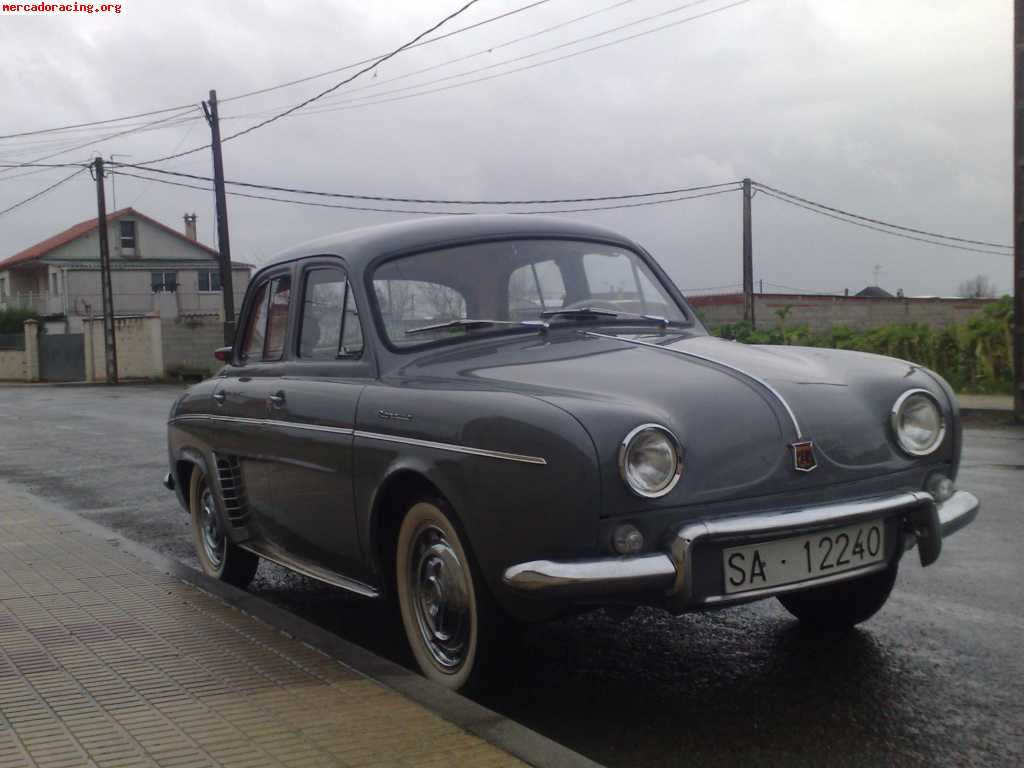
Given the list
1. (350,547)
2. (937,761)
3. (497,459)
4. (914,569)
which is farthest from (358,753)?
(914,569)

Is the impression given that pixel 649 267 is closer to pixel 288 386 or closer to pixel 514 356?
pixel 514 356

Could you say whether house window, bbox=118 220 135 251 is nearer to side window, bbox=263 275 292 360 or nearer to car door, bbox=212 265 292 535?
car door, bbox=212 265 292 535

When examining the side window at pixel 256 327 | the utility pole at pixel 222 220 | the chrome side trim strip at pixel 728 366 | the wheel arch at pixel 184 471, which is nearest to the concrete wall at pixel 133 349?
the utility pole at pixel 222 220

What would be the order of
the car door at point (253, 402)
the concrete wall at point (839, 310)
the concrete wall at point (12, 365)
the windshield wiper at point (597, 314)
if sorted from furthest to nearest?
the concrete wall at point (12, 365)
the concrete wall at point (839, 310)
the car door at point (253, 402)
the windshield wiper at point (597, 314)

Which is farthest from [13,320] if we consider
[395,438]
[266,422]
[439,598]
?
[439,598]

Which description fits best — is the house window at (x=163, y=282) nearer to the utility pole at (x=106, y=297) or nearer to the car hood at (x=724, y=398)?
the utility pole at (x=106, y=297)

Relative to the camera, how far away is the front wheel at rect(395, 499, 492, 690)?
395cm

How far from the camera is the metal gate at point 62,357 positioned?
4719 cm

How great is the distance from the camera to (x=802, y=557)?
148 inches

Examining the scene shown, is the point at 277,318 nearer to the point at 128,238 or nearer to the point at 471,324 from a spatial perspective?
the point at 471,324

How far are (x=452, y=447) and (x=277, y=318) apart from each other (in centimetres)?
207

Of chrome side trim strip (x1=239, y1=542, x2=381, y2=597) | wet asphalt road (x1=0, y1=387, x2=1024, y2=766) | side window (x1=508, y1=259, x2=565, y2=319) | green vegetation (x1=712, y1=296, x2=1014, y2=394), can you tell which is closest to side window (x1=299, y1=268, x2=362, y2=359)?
side window (x1=508, y1=259, x2=565, y2=319)

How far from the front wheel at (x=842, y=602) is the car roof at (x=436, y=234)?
1.81 metres

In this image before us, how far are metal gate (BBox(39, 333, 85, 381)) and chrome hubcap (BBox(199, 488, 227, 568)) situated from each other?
140 ft
